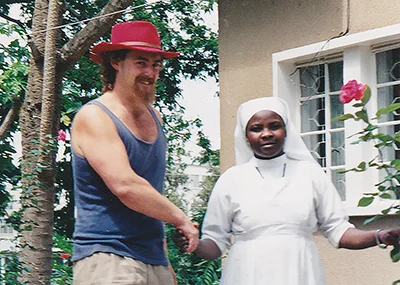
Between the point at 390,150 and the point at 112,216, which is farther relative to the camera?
the point at 390,150

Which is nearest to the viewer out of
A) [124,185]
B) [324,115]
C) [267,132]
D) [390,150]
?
[124,185]

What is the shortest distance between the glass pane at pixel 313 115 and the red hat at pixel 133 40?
167 inches

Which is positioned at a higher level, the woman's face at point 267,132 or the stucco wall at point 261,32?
the stucco wall at point 261,32

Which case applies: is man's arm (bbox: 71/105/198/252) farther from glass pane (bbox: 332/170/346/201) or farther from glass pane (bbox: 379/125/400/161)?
glass pane (bbox: 332/170/346/201)

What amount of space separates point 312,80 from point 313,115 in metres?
0.31

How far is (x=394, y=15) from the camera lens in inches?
288

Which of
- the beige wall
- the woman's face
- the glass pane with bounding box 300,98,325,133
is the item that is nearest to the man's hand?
the woman's face

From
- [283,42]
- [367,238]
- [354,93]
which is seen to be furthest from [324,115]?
[367,238]

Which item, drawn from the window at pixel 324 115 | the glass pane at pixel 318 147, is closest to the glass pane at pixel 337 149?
the window at pixel 324 115

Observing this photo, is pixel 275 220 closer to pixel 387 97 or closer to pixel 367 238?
pixel 367 238

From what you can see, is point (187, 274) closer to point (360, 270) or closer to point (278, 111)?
point (360, 270)

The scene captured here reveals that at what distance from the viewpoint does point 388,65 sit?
7543 millimetres

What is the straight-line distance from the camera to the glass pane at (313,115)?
8133 mm

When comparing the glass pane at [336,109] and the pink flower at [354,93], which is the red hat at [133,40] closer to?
the pink flower at [354,93]
